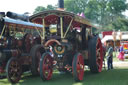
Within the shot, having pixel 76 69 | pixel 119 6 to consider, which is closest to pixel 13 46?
pixel 76 69

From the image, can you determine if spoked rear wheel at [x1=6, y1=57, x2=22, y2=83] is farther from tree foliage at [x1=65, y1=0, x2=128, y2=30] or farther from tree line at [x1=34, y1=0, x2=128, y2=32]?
tree foliage at [x1=65, y1=0, x2=128, y2=30]

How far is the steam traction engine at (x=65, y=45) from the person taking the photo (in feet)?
21.2

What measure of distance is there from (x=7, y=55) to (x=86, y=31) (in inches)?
129

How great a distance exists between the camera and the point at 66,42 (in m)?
6.72

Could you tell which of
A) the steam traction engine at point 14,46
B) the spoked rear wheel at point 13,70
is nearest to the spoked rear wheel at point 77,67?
Result: the steam traction engine at point 14,46

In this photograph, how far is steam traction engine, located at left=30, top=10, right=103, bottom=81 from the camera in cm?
645

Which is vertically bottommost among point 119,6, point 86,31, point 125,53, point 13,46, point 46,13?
point 125,53

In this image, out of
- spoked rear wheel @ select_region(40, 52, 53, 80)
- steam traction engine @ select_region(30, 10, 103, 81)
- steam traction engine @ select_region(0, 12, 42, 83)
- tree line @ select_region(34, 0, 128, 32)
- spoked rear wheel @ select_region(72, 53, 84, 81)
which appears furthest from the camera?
tree line @ select_region(34, 0, 128, 32)

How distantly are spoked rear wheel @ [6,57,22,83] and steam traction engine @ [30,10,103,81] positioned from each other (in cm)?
98

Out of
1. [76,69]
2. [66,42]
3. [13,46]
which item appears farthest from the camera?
[13,46]

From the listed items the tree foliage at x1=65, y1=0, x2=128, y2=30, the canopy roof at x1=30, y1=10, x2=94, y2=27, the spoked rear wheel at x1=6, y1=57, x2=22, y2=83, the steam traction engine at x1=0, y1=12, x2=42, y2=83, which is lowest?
the spoked rear wheel at x1=6, y1=57, x2=22, y2=83

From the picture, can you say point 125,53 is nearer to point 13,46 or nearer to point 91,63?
point 91,63

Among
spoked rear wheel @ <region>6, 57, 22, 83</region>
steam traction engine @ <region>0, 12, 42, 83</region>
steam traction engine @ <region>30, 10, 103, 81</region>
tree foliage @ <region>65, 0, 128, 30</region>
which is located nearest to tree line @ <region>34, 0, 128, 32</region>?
tree foliage @ <region>65, 0, 128, 30</region>

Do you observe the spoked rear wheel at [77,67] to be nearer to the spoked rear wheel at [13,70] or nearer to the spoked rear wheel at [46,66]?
the spoked rear wheel at [46,66]
